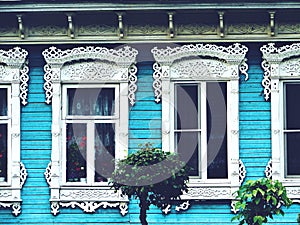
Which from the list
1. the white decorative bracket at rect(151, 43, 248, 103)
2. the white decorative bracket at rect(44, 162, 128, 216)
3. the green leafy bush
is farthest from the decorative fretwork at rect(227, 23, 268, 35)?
the white decorative bracket at rect(44, 162, 128, 216)

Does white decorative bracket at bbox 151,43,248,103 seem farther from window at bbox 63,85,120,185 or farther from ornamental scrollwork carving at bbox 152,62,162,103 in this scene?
window at bbox 63,85,120,185

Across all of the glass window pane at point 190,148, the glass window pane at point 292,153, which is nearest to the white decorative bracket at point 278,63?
the glass window pane at point 292,153

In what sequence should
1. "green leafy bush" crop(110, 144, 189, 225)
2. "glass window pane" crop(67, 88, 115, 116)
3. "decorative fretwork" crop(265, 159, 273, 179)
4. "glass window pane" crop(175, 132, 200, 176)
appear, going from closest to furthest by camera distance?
"green leafy bush" crop(110, 144, 189, 225)
"decorative fretwork" crop(265, 159, 273, 179)
"glass window pane" crop(175, 132, 200, 176)
"glass window pane" crop(67, 88, 115, 116)

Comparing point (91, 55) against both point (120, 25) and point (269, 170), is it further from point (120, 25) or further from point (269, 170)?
point (269, 170)

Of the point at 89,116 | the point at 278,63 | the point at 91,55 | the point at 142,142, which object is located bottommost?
the point at 142,142

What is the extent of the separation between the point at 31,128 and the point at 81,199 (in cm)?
175

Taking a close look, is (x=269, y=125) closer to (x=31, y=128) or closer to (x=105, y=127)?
(x=105, y=127)

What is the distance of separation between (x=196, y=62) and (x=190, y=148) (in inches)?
68.2

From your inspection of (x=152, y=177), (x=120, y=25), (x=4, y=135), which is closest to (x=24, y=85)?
(x=4, y=135)

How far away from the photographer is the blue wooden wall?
18469mm

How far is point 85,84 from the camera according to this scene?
62.0 ft

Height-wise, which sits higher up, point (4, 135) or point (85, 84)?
point (85, 84)

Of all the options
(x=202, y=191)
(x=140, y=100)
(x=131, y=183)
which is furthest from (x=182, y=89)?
(x=131, y=183)

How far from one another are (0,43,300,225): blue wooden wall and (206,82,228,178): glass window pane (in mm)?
369
